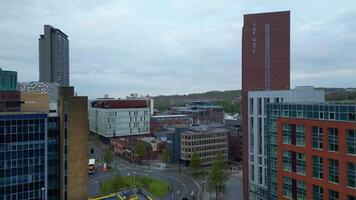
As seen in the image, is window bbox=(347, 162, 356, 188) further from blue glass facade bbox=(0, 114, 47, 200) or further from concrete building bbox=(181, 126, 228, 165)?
concrete building bbox=(181, 126, 228, 165)

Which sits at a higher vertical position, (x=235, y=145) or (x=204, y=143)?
(x=204, y=143)

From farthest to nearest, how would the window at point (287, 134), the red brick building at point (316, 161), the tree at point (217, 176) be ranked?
the tree at point (217, 176) → the window at point (287, 134) → the red brick building at point (316, 161)

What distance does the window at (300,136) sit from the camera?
3647cm

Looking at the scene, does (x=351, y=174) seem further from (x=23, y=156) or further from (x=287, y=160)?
(x=23, y=156)

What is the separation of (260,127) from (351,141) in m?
25.0

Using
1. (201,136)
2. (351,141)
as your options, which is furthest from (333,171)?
(201,136)

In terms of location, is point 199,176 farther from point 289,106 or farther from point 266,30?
point 289,106

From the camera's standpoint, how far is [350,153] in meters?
31.5

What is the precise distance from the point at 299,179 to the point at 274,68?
29.2m

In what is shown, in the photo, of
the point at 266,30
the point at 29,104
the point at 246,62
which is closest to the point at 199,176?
the point at 246,62

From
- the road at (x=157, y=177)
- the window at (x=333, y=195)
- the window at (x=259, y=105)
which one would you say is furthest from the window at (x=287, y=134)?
the road at (x=157, y=177)

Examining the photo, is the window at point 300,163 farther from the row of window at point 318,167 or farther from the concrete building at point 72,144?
the concrete building at point 72,144

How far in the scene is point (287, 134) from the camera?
38.4 meters

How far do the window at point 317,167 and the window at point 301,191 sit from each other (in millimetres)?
2106
